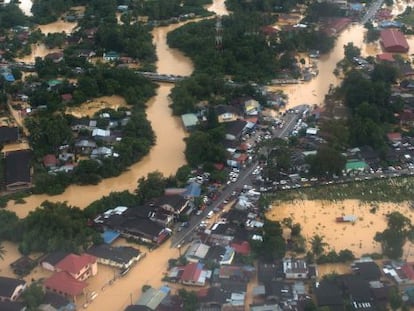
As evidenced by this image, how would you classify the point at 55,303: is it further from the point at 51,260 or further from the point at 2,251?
the point at 2,251

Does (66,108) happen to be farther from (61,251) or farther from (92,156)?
(61,251)

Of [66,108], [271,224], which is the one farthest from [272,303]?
[66,108]

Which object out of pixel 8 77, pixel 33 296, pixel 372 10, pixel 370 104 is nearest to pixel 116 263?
pixel 33 296

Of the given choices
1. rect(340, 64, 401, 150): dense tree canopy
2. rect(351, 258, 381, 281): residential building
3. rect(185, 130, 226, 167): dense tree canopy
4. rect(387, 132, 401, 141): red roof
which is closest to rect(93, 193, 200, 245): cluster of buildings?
rect(185, 130, 226, 167): dense tree canopy

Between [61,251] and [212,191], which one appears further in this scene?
[212,191]

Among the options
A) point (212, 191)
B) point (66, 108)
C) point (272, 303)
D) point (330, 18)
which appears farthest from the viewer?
point (330, 18)

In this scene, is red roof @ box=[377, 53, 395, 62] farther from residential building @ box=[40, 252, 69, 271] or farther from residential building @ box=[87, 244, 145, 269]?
residential building @ box=[40, 252, 69, 271]

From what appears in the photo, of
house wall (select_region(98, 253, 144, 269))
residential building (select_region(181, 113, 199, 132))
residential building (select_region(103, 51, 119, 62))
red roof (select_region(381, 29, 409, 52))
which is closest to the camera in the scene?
house wall (select_region(98, 253, 144, 269))
